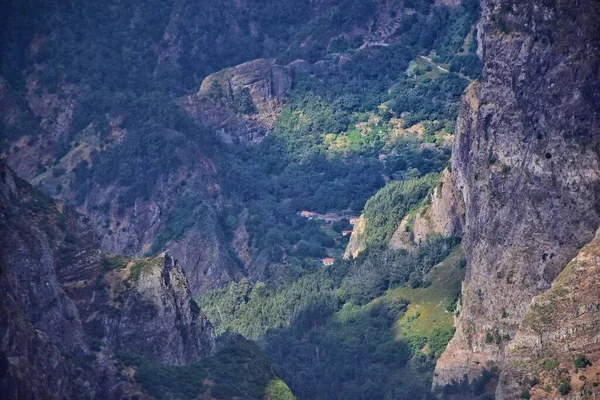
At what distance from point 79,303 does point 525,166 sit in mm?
24310

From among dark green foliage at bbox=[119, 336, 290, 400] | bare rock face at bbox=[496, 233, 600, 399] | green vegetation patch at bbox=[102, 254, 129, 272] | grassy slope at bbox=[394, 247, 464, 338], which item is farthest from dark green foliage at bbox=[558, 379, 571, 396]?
grassy slope at bbox=[394, 247, 464, 338]

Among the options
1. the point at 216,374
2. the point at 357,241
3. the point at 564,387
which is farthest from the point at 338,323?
the point at 564,387

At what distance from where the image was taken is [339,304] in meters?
167

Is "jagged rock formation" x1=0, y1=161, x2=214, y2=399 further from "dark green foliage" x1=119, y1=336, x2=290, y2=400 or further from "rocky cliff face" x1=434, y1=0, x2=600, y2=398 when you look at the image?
"rocky cliff face" x1=434, y1=0, x2=600, y2=398

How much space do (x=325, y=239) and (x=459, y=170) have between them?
45812mm

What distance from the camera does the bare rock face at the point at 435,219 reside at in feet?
514

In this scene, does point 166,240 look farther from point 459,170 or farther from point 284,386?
point 284,386

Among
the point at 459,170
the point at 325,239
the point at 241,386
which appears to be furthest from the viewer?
the point at 325,239

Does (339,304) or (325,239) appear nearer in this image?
(339,304)

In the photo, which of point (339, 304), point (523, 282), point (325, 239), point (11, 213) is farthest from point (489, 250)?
point (325, 239)

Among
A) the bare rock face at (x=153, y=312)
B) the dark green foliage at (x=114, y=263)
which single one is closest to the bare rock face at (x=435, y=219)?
the bare rock face at (x=153, y=312)

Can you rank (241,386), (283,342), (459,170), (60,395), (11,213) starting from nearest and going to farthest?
(60,395)
(11,213)
(241,386)
(459,170)
(283,342)

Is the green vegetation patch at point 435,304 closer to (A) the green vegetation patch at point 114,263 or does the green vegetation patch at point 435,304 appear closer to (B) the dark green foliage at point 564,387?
(A) the green vegetation patch at point 114,263

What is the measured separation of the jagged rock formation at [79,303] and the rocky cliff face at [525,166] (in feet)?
51.6
